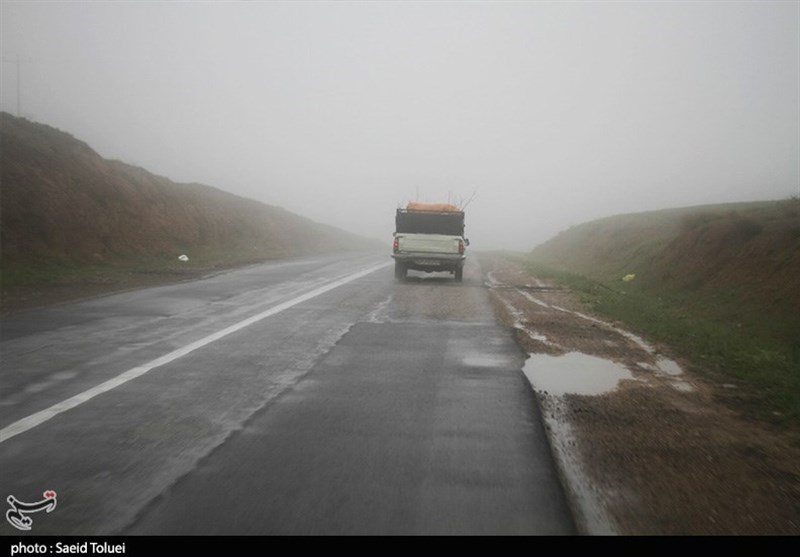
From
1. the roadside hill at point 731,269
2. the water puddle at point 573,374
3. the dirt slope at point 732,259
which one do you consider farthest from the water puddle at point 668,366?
the dirt slope at point 732,259

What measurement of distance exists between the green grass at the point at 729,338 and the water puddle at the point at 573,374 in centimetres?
125

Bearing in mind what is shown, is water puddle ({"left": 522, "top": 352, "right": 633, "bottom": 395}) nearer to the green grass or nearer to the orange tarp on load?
the green grass

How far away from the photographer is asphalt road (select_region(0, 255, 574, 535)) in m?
3.33

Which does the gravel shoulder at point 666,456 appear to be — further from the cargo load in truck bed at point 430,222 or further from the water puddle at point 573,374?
the cargo load in truck bed at point 430,222

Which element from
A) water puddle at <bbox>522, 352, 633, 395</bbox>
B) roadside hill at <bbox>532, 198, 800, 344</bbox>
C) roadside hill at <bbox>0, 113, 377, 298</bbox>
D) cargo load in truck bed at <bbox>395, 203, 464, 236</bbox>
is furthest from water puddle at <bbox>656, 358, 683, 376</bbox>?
roadside hill at <bbox>0, 113, 377, 298</bbox>

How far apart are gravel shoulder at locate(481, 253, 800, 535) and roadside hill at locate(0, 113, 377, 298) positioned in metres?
15.1

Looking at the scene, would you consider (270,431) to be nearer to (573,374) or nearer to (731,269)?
(573,374)

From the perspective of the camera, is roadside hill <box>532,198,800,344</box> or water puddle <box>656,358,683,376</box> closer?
water puddle <box>656,358,683,376</box>

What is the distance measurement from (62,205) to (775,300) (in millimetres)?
25047

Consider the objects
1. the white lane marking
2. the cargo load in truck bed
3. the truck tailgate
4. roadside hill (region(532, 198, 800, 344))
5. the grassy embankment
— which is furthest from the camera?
the cargo load in truck bed

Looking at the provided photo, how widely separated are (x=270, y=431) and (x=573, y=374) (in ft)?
13.2

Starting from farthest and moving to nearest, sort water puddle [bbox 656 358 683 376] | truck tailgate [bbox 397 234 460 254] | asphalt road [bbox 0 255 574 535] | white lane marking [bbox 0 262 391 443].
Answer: truck tailgate [bbox 397 234 460 254]
water puddle [bbox 656 358 683 376]
white lane marking [bbox 0 262 391 443]
asphalt road [bbox 0 255 574 535]

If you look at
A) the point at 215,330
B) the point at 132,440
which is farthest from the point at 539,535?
the point at 215,330
